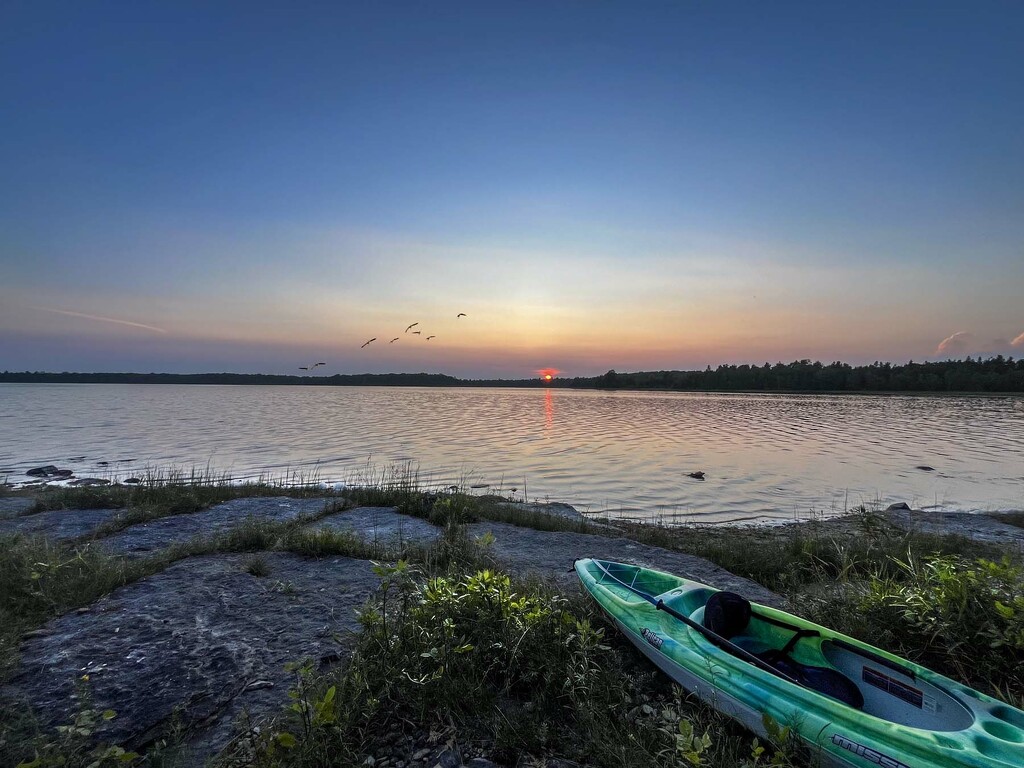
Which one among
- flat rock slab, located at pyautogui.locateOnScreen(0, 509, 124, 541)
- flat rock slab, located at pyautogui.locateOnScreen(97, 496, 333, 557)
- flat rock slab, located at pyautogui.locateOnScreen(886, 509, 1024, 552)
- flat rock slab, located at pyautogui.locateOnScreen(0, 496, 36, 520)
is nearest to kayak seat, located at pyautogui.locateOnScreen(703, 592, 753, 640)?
flat rock slab, located at pyautogui.locateOnScreen(886, 509, 1024, 552)

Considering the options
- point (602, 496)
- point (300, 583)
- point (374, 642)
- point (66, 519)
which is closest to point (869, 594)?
point (374, 642)

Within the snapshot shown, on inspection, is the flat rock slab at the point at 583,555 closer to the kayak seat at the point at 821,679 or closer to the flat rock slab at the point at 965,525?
the kayak seat at the point at 821,679

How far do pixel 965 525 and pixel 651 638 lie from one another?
11.2 m

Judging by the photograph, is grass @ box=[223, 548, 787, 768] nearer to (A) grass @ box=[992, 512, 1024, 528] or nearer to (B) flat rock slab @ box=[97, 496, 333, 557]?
(B) flat rock slab @ box=[97, 496, 333, 557]

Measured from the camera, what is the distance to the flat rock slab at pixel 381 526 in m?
8.16

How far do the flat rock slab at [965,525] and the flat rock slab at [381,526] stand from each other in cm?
904

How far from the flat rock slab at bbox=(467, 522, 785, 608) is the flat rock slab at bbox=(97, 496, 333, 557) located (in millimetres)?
3909

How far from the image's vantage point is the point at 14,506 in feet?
32.8

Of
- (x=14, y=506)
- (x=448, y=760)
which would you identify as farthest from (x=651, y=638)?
(x=14, y=506)

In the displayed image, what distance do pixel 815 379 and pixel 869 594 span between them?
105 meters

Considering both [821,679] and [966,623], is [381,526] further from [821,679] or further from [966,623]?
[966,623]

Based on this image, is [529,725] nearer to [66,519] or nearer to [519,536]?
[519,536]

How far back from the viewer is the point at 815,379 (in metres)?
94.4

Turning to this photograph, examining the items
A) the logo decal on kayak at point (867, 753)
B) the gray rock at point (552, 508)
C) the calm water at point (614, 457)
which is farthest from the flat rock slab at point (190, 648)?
the calm water at point (614, 457)
